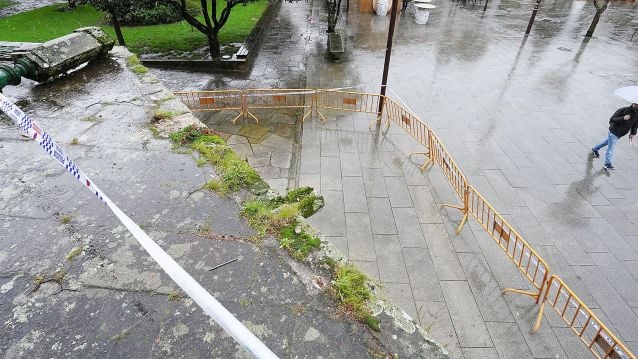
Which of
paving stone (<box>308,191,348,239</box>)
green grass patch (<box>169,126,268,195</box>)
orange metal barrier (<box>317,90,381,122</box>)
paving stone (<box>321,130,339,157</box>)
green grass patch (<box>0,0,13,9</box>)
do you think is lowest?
paving stone (<box>308,191,348,239</box>)

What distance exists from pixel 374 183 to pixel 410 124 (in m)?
2.22

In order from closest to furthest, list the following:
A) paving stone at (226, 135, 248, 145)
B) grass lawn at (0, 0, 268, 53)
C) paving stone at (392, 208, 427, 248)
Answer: paving stone at (392, 208, 427, 248)
paving stone at (226, 135, 248, 145)
grass lawn at (0, 0, 268, 53)

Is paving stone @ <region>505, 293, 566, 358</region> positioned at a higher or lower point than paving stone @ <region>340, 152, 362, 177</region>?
lower

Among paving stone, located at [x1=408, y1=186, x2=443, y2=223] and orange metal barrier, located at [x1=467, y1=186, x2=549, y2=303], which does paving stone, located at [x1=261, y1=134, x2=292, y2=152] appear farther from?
orange metal barrier, located at [x1=467, y1=186, x2=549, y2=303]

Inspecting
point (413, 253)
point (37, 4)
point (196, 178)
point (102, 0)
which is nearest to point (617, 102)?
point (413, 253)

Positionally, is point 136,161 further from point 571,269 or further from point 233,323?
point 571,269

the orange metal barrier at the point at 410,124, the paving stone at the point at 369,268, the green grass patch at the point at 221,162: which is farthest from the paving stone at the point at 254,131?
the paving stone at the point at 369,268

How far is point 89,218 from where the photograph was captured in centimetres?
312

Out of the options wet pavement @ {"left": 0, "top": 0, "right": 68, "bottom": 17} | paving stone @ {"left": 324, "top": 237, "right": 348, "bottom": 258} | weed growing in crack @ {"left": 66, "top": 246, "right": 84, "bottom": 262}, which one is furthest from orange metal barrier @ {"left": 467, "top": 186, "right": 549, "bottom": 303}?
wet pavement @ {"left": 0, "top": 0, "right": 68, "bottom": 17}

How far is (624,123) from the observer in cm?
725

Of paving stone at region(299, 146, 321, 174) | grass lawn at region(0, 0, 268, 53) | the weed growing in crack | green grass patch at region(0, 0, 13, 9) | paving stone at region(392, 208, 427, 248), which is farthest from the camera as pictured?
green grass patch at region(0, 0, 13, 9)

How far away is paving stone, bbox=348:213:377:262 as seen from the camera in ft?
17.9

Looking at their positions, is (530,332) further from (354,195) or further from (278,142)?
(278,142)

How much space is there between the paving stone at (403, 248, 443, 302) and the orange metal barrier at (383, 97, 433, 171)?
98.4 inches
